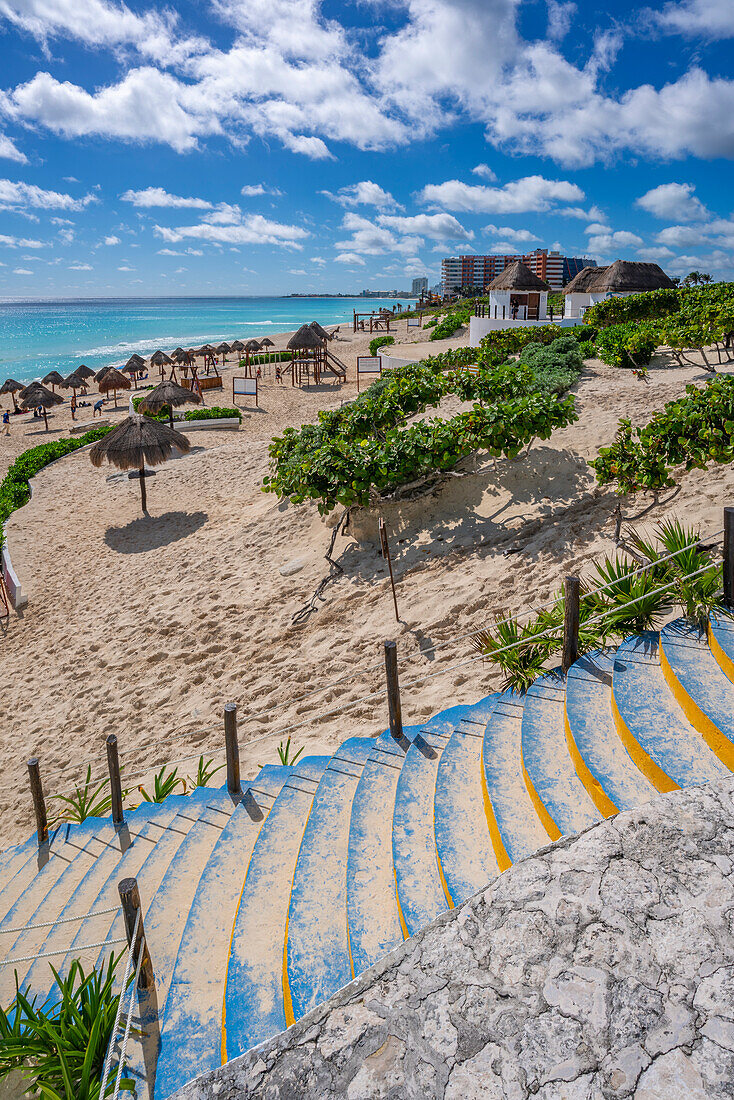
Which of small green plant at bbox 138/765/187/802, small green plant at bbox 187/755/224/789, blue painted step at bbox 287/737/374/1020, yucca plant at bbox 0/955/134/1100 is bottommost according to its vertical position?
small green plant at bbox 138/765/187/802

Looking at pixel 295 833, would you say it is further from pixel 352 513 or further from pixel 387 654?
pixel 352 513

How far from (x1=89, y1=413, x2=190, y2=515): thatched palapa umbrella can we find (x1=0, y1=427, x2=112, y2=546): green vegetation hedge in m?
3.09

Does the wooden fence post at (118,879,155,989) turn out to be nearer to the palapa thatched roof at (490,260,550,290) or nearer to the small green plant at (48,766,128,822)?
the small green plant at (48,766,128,822)

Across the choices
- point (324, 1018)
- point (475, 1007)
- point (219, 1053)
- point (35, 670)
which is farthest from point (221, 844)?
point (35, 670)

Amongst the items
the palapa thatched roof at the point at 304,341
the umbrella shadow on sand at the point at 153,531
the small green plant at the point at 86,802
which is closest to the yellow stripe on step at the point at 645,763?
the small green plant at the point at 86,802

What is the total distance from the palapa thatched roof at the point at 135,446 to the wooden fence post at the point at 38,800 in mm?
9446

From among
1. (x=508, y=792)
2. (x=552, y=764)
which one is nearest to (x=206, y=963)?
(x=508, y=792)

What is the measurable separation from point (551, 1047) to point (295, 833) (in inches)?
103

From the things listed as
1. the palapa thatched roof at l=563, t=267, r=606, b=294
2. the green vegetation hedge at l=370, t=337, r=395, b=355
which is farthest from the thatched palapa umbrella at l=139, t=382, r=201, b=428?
the palapa thatched roof at l=563, t=267, r=606, b=294

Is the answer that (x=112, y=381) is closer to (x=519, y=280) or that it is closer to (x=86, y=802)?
(x=519, y=280)

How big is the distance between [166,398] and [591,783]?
21.9 meters

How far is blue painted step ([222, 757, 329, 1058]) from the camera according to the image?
3.00 metres

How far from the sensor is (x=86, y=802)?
6.14m

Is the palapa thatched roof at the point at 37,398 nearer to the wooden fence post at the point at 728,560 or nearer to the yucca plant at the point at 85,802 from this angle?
the yucca plant at the point at 85,802
